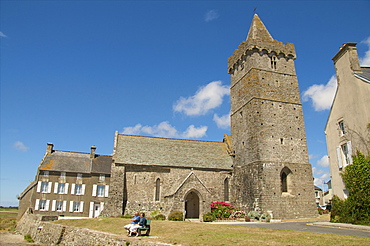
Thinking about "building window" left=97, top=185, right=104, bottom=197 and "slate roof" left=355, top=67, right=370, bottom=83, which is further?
"building window" left=97, top=185, right=104, bottom=197

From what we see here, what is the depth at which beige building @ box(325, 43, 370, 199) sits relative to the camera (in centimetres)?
1717

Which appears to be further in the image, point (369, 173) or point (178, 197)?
point (178, 197)

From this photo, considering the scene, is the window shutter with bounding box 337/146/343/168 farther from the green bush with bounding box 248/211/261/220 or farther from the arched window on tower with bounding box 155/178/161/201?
the arched window on tower with bounding box 155/178/161/201

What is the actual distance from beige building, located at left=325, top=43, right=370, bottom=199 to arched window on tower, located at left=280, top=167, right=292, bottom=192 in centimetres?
522

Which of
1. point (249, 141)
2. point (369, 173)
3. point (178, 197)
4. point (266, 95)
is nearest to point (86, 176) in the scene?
point (178, 197)

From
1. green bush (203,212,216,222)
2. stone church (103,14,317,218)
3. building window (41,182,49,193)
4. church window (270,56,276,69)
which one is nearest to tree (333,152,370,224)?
stone church (103,14,317,218)

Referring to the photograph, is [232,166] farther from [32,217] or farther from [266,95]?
[32,217]

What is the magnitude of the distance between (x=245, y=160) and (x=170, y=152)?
323 inches

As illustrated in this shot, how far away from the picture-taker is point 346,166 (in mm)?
17844

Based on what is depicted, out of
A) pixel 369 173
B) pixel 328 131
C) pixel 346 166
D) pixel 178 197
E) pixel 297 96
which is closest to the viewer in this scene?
pixel 369 173

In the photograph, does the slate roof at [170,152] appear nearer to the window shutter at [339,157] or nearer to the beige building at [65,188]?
the beige building at [65,188]

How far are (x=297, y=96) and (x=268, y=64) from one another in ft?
14.9

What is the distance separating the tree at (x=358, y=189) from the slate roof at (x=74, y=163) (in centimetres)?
2712

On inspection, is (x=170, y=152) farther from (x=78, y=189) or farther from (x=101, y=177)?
(x=78, y=189)
